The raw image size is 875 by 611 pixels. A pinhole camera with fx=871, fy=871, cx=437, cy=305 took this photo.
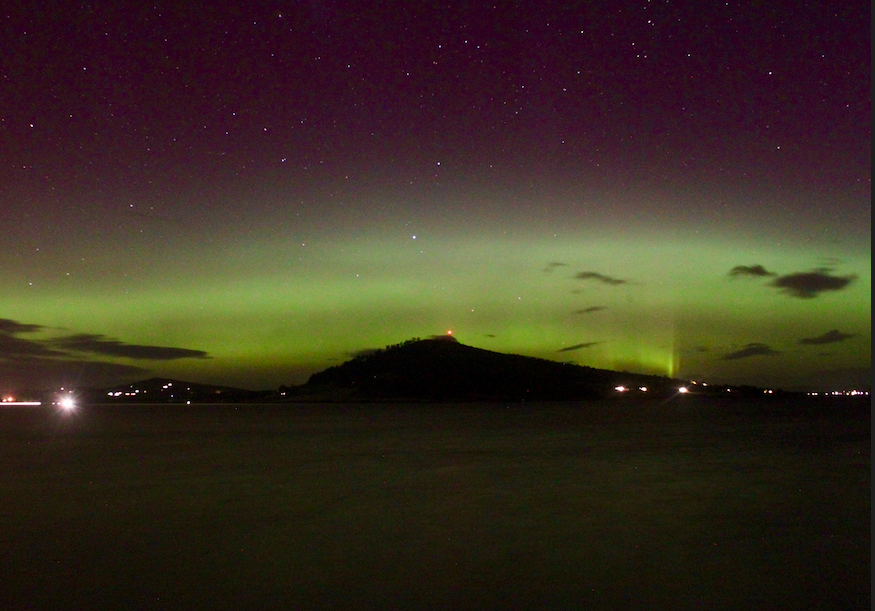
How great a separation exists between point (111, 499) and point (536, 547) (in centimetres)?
1054

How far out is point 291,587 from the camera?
10.6 meters

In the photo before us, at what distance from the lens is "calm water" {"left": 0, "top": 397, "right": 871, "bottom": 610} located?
407 inches

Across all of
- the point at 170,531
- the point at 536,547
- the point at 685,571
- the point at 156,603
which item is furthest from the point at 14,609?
the point at 685,571

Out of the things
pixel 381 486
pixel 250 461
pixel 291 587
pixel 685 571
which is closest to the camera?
pixel 291 587

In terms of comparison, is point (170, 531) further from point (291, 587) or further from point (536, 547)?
point (536, 547)

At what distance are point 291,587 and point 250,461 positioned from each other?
787 inches

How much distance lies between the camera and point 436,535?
14422mm

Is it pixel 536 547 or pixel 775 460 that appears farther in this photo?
pixel 775 460

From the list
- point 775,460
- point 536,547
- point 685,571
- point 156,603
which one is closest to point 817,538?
point 685,571

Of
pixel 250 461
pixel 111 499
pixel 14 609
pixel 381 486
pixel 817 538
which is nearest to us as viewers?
pixel 14 609

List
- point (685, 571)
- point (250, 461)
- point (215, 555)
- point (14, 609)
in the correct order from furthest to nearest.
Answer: point (250, 461) < point (215, 555) < point (685, 571) < point (14, 609)

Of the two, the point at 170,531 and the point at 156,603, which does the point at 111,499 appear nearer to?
the point at 170,531

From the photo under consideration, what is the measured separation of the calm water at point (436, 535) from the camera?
10.3 meters

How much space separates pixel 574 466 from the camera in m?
27.0
